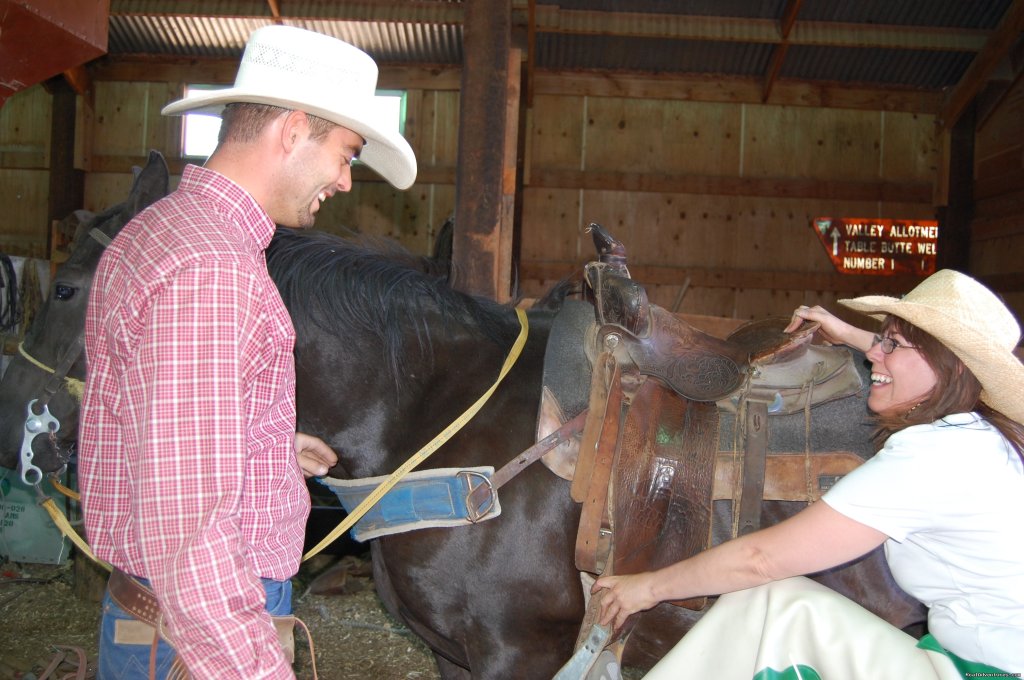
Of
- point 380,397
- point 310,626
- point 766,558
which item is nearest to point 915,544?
point 766,558

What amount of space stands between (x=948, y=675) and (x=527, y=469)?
96cm

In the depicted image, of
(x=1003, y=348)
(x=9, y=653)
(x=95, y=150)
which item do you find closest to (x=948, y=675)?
(x=1003, y=348)

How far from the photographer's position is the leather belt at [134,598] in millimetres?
1289

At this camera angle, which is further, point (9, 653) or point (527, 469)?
point (9, 653)

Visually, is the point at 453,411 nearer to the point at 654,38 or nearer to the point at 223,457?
the point at 223,457

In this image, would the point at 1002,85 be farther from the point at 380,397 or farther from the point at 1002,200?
the point at 380,397

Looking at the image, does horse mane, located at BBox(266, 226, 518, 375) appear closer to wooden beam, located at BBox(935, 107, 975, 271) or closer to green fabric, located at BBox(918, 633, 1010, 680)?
green fabric, located at BBox(918, 633, 1010, 680)

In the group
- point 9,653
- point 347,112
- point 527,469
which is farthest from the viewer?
point 9,653

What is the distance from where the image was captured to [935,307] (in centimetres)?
151

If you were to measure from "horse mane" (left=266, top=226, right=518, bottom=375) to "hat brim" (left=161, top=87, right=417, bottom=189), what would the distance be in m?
Result: 0.39

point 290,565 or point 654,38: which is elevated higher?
point 654,38

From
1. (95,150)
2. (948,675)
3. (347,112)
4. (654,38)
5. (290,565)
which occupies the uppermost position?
(654,38)

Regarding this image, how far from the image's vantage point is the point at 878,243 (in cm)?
852

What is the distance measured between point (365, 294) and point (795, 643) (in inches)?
50.7
